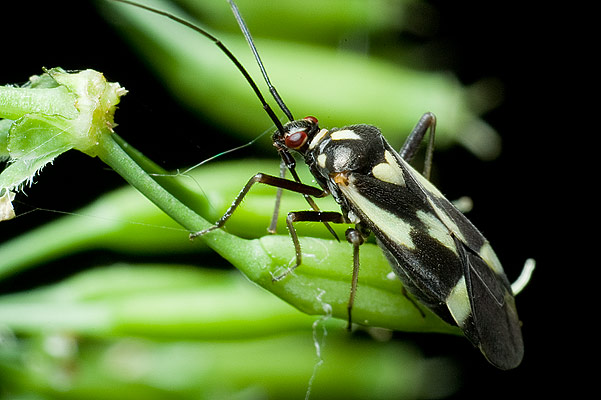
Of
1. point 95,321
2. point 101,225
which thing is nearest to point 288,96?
point 101,225

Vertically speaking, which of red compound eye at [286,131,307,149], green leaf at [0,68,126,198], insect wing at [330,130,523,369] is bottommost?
insect wing at [330,130,523,369]

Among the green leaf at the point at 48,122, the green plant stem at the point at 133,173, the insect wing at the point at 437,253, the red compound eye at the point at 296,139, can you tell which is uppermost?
the red compound eye at the point at 296,139

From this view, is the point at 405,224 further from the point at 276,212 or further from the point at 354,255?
the point at 276,212

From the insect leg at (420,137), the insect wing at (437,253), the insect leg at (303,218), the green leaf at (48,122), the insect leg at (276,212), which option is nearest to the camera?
the green leaf at (48,122)

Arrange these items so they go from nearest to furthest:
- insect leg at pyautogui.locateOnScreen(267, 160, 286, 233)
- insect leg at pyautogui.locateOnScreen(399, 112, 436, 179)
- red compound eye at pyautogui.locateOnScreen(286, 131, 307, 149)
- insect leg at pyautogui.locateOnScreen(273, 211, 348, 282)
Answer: insect leg at pyautogui.locateOnScreen(273, 211, 348, 282)
insect leg at pyautogui.locateOnScreen(267, 160, 286, 233)
red compound eye at pyautogui.locateOnScreen(286, 131, 307, 149)
insect leg at pyautogui.locateOnScreen(399, 112, 436, 179)

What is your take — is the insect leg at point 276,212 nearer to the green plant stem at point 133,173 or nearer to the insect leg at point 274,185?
the insect leg at point 274,185

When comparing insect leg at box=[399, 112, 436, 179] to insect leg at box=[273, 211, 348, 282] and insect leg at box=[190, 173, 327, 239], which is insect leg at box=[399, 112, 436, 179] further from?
insect leg at box=[273, 211, 348, 282]

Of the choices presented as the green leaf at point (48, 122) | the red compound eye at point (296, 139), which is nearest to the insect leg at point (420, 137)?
the red compound eye at point (296, 139)

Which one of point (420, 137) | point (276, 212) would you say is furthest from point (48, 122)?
point (420, 137)

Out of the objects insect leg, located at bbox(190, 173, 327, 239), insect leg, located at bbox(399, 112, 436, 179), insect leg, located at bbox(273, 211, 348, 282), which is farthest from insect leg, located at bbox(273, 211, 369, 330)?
insect leg, located at bbox(399, 112, 436, 179)

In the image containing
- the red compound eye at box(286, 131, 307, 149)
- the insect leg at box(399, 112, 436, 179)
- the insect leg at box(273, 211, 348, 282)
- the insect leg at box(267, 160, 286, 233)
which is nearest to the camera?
the insect leg at box(273, 211, 348, 282)
